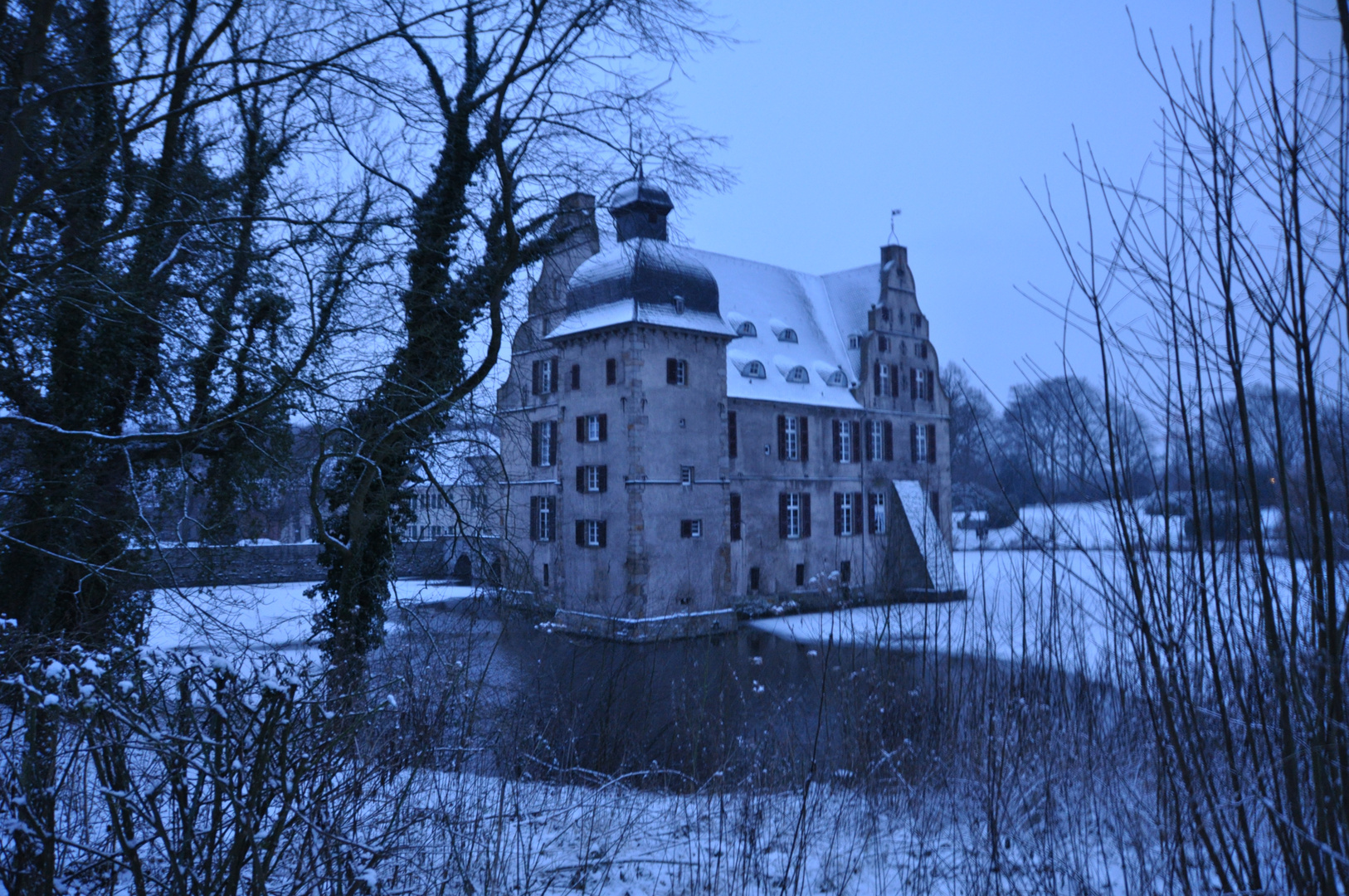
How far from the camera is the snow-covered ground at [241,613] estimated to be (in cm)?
594

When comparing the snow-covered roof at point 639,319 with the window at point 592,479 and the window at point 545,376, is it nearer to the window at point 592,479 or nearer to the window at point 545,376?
the window at point 545,376

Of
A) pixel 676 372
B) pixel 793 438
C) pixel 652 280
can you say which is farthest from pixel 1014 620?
pixel 793 438

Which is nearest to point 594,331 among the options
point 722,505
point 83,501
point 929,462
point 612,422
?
point 612,422

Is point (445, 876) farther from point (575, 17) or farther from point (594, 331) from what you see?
point (594, 331)

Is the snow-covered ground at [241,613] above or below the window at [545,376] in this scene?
below

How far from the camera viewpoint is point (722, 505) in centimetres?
2669

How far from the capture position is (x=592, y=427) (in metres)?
26.2

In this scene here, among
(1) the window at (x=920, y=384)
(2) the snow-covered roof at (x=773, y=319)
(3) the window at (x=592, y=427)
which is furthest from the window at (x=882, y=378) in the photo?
(3) the window at (x=592, y=427)

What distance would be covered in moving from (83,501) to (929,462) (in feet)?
105

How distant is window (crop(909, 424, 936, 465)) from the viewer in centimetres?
3472

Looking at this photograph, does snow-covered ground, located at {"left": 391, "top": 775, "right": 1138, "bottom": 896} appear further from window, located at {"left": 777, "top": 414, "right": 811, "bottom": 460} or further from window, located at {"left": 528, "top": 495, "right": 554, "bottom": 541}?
window, located at {"left": 777, "top": 414, "right": 811, "bottom": 460}

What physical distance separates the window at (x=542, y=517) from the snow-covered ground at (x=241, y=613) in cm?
1647

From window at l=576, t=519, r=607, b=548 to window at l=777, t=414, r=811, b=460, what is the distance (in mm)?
7091

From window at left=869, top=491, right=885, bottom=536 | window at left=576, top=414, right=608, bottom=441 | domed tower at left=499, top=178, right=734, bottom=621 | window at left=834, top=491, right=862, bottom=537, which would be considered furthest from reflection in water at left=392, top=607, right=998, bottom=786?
window at left=869, top=491, right=885, bottom=536
